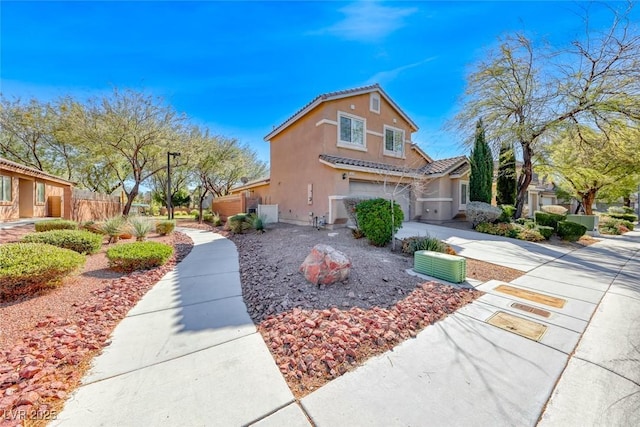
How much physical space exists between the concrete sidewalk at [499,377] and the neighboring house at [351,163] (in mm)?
7778

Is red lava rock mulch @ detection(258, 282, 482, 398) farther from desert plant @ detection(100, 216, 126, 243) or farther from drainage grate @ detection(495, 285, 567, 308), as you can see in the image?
desert plant @ detection(100, 216, 126, 243)

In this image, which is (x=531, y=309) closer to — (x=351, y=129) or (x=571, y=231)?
(x=571, y=231)

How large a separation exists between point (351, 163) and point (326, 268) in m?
8.07

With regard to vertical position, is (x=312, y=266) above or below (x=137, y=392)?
above

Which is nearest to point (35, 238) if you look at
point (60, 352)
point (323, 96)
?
point (60, 352)

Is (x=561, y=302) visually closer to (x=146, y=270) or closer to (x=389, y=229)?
(x=389, y=229)

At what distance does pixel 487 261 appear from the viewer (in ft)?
24.2

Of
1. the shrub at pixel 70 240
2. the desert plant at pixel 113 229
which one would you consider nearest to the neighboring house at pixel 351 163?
the desert plant at pixel 113 229

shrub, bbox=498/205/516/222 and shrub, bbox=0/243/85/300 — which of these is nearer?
shrub, bbox=0/243/85/300

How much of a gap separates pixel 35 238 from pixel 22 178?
14.9 m

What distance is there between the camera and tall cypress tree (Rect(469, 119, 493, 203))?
14164 millimetres

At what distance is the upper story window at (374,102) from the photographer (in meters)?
14.2

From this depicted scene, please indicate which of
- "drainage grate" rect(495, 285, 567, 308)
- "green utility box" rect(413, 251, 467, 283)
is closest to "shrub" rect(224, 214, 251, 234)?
"green utility box" rect(413, 251, 467, 283)

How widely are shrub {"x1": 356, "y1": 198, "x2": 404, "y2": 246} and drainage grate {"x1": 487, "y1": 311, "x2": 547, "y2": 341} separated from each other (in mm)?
4193
